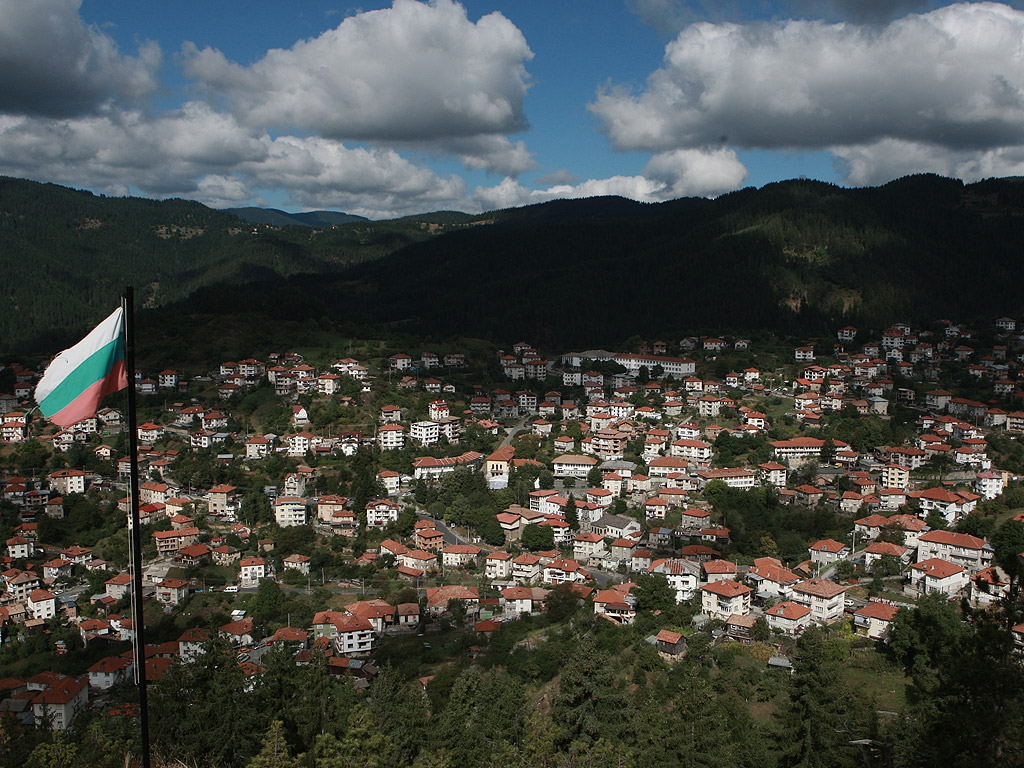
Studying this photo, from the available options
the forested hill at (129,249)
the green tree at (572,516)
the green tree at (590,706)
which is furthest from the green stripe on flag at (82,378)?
the forested hill at (129,249)

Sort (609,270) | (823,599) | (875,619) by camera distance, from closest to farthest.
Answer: (875,619)
(823,599)
(609,270)

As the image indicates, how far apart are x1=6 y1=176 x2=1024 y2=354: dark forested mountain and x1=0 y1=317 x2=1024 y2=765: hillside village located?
60.2ft

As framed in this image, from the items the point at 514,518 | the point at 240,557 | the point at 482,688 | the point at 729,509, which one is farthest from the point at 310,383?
the point at 482,688

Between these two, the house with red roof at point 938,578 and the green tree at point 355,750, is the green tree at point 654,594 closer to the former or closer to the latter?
the house with red roof at point 938,578

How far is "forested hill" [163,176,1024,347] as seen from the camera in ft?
228

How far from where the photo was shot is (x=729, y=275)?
7606 centimetres

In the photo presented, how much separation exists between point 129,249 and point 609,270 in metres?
83.9

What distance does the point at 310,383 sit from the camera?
4831 centimetres

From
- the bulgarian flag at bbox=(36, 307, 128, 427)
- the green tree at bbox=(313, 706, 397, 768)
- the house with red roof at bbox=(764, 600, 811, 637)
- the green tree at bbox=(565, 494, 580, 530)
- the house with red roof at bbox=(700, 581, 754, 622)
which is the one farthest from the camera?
the green tree at bbox=(565, 494, 580, 530)

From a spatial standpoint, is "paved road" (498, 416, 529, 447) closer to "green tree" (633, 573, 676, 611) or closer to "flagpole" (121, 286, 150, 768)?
"green tree" (633, 573, 676, 611)

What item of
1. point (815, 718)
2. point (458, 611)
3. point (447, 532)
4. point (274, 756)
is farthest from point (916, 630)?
point (447, 532)

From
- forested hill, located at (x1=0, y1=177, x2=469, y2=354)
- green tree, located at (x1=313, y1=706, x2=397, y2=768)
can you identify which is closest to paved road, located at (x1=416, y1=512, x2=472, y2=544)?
green tree, located at (x1=313, y1=706, x2=397, y2=768)

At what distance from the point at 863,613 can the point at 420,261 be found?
9028 cm

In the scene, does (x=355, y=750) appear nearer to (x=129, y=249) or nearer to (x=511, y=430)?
(x=511, y=430)
